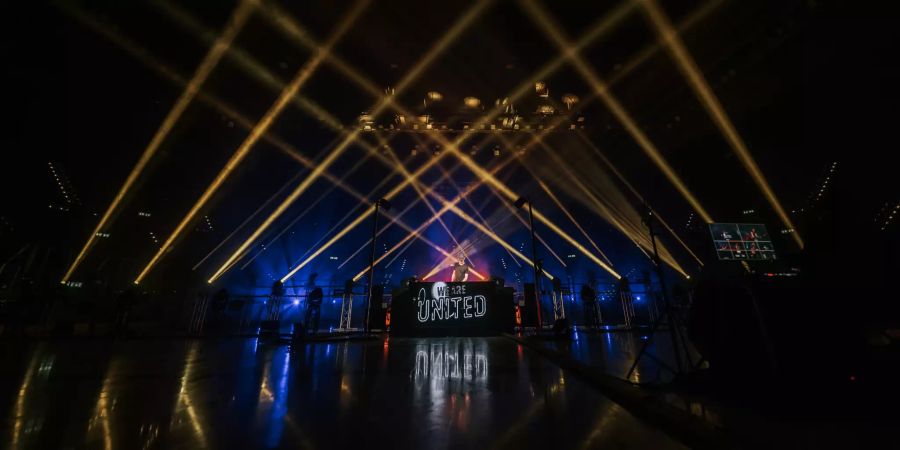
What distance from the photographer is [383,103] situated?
35.0ft

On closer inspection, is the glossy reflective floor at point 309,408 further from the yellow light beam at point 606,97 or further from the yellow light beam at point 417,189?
the yellow light beam at point 417,189

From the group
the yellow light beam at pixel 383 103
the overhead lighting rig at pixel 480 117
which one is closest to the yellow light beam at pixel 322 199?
the yellow light beam at pixel 383 103

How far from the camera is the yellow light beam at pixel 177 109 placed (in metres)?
6.81

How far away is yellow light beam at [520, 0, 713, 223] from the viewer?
7.12m

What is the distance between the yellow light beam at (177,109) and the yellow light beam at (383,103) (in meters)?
4.05

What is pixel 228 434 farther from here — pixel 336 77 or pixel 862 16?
pixel 862 16

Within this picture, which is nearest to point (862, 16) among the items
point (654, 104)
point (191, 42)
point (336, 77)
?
point (654, 104)

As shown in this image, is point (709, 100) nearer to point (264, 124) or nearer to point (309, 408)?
point (309, 408)

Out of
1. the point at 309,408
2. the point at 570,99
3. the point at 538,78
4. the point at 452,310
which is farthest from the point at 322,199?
the point at 309,408

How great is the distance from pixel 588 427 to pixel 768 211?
14.1 metres

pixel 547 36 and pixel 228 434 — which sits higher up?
pixel 547 36

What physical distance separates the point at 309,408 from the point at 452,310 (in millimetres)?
6616

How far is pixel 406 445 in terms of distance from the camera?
4.45 ft

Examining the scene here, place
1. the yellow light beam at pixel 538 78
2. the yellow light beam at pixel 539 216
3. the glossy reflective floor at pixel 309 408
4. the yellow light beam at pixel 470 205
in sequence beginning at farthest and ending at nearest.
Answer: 1. the yellow light beam at pixel 470 205
2. the yellow light beam at pixel 539 216
3. the yellow light beam at pixel 538 78
4. the glossy reflective floor at pixel 309 408
